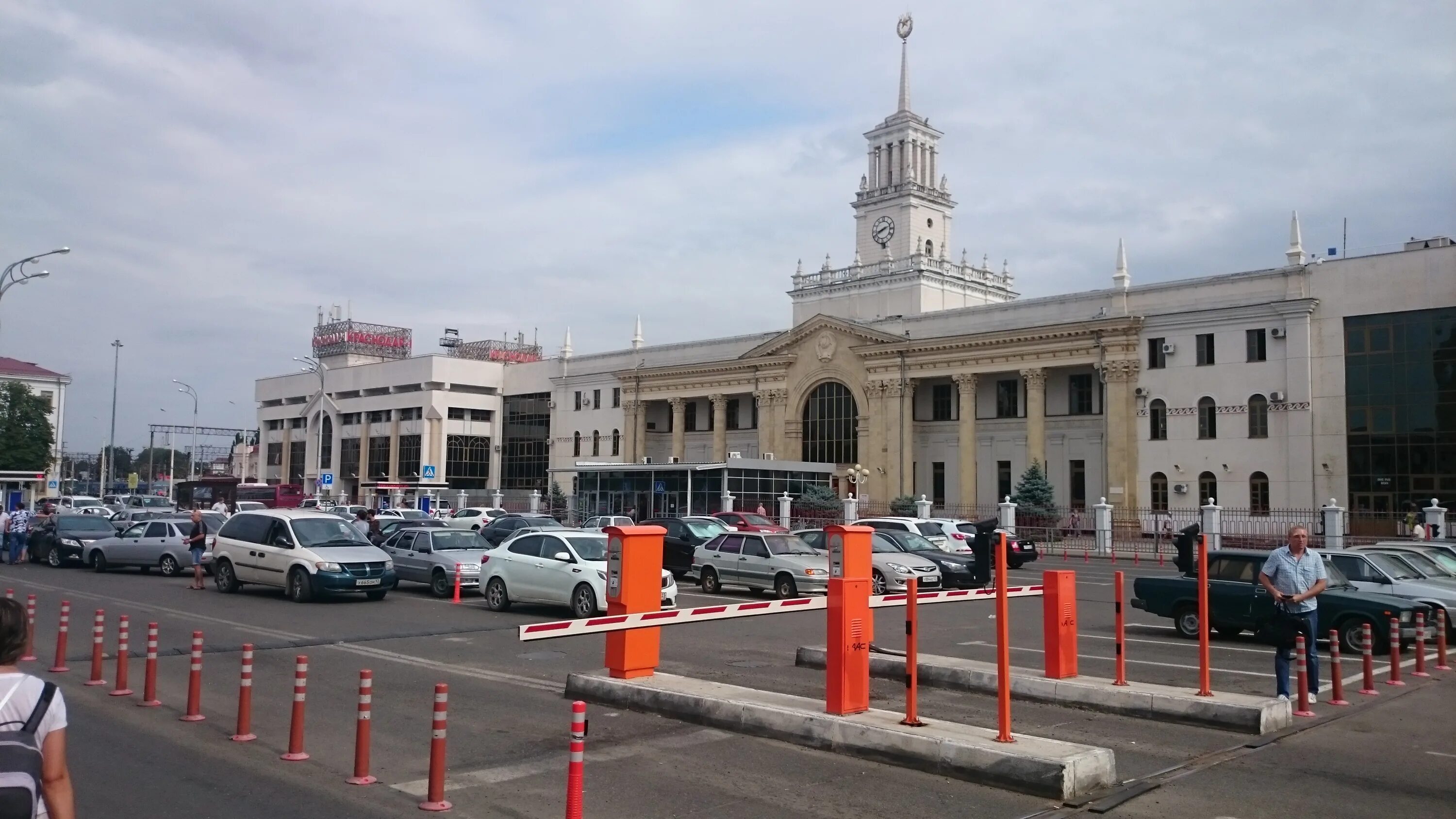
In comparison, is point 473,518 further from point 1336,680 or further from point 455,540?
point 1336,680

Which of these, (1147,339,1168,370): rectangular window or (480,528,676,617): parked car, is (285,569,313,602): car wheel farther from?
(1147,339,1168,370): rectangular window

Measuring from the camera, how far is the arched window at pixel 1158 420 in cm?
5084

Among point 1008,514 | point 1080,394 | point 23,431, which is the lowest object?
point 1008,514

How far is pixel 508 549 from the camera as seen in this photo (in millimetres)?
20234

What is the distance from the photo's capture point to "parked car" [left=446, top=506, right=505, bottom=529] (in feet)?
129

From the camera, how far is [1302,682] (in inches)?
426

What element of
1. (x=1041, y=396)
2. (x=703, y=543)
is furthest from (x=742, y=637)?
(x=1041, y=396)

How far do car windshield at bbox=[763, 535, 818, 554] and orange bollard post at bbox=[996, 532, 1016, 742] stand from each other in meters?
14.5

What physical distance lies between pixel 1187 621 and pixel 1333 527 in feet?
82.4

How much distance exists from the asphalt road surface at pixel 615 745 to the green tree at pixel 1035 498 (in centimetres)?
3379

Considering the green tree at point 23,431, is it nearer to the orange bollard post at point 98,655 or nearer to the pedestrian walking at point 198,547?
the pedestrian walking at point 198,547

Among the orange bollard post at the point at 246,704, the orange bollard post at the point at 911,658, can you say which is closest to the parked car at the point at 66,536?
the orange bollard post at the point at 246,704

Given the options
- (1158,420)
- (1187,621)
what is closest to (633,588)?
Result: (1187,621)

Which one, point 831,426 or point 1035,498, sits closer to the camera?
point 1035,498
